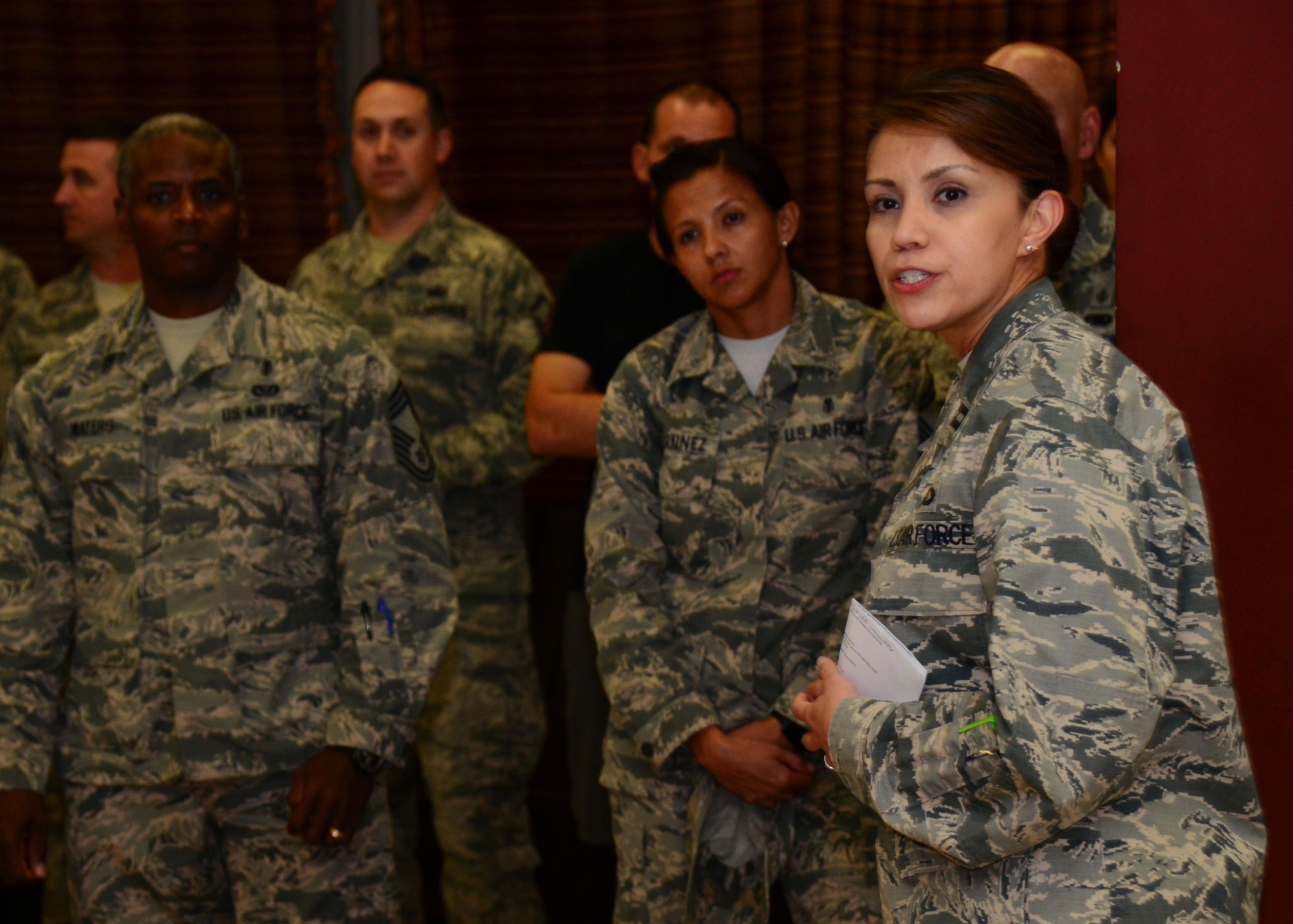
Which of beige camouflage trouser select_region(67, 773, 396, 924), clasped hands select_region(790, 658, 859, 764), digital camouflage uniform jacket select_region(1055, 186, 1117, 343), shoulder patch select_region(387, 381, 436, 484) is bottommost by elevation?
beige camouflage trouser select_region(67, 773, 396, 924)

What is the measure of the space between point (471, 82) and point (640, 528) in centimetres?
227

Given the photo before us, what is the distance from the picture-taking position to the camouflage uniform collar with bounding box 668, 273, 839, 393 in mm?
2135

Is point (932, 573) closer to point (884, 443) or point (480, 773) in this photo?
point (884, 443)

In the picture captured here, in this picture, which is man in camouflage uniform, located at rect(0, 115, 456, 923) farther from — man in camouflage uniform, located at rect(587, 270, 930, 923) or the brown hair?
the brown hair

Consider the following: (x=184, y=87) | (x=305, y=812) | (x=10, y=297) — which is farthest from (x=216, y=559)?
(x=184, y=87)

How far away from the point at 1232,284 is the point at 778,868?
3.60ft

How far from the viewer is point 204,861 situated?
6.91ft

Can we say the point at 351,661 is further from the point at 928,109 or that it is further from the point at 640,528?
the point at 928,109

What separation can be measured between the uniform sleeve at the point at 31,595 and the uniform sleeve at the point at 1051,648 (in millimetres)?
1528

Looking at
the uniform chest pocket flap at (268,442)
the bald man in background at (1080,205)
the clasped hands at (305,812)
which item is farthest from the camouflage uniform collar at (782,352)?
the clasped hands at (305,812)

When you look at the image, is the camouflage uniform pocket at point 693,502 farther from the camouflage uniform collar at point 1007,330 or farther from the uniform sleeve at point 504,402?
the uniform sleeve at point 504,402

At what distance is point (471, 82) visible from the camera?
156 inches

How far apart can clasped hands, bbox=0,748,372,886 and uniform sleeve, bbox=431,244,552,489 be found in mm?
1115

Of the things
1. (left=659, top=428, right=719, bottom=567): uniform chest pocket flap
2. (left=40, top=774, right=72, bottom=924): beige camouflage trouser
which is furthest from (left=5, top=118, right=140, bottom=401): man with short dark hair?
(left=659, top=428, right=719, bottom=567): uniform chest pocket flap
